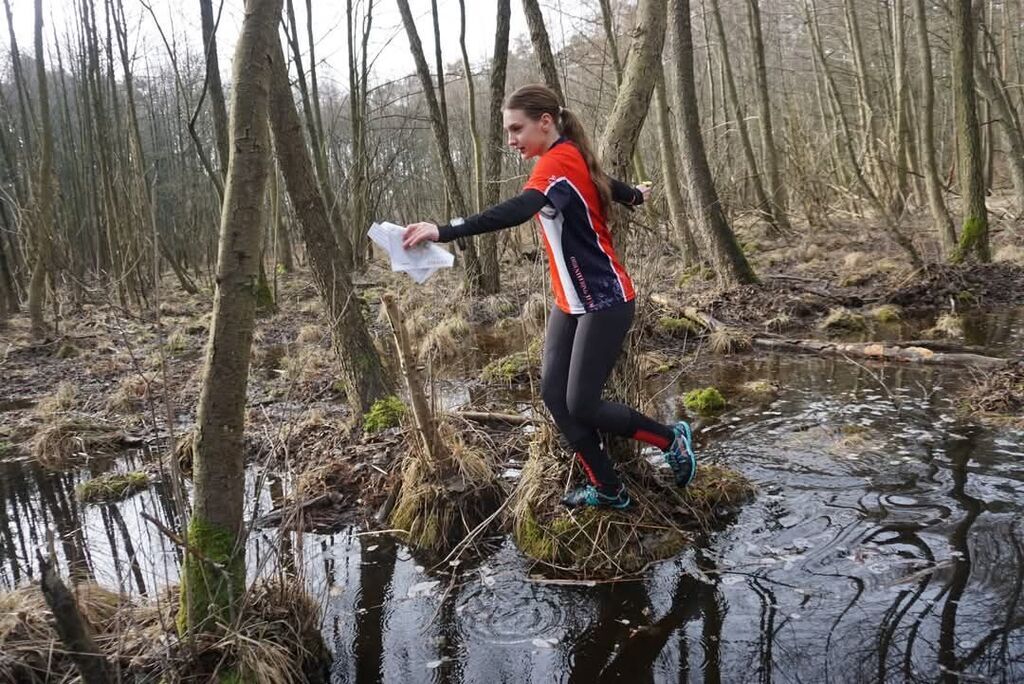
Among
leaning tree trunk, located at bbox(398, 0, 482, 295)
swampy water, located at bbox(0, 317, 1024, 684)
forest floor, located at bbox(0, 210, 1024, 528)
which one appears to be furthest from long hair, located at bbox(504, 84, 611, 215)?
leaning tree trunk, located at bbox(398, 0, 482, 295)

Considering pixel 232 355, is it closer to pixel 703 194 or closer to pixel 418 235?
pixel 418 235

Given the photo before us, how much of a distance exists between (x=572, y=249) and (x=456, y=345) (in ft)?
23.1

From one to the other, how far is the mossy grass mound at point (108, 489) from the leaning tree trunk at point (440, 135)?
27.4ft

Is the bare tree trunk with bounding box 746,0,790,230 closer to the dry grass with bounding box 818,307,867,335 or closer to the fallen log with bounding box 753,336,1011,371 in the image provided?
the dry grass with bounding box 818,307,867,335

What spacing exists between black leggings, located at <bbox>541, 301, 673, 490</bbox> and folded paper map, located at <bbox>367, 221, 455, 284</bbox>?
2.29 ft

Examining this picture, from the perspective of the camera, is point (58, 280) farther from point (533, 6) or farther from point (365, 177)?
point (533, 6)

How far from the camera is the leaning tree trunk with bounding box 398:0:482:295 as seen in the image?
13.5m

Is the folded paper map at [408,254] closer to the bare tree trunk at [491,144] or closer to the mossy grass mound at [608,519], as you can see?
the mossy grass mound at [608,519]

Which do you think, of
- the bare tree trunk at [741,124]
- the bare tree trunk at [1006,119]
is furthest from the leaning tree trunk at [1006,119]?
the bare tree trunk at [741,124]

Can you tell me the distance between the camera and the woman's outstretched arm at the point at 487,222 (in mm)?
3051

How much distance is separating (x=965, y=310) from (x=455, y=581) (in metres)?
8.51

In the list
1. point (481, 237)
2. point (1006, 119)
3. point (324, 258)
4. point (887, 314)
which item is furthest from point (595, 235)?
point (1006, 119)

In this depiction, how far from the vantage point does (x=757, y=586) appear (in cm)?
350

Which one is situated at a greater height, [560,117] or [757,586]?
[560,117]
